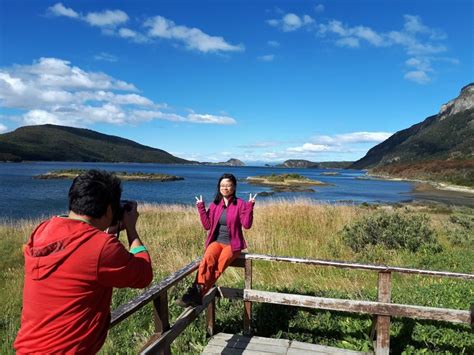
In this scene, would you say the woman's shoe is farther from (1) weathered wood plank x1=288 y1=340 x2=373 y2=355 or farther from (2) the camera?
(2) the camera

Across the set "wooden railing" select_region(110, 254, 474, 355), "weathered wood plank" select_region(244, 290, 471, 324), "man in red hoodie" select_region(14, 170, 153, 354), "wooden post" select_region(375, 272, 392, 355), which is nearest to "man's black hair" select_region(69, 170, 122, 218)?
"man in red hoodie" select_region(14, 170, 153, 354)

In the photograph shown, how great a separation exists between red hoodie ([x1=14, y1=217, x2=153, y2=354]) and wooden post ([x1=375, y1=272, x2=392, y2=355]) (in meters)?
2.82

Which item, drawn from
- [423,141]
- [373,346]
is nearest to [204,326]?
[373,346]

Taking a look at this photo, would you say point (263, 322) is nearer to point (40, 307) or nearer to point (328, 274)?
point (328, 274)

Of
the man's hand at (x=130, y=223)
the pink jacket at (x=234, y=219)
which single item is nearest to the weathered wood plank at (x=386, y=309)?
the pink jacket at (x=234, y=219)

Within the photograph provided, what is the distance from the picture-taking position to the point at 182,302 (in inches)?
161

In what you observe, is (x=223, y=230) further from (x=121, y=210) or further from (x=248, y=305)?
(x=121, y=210)

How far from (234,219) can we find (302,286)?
2.20m

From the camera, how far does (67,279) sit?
1.98m

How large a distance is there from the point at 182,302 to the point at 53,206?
28264 millimetres

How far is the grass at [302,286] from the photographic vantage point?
4.68m

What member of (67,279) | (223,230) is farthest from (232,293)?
(67,279)

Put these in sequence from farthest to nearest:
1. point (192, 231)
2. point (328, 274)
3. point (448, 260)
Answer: point (192, 231) → point (448, 260) → point (328, 274)

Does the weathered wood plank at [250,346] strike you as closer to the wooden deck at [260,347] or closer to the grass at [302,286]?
the wooden deck at [260,347]
